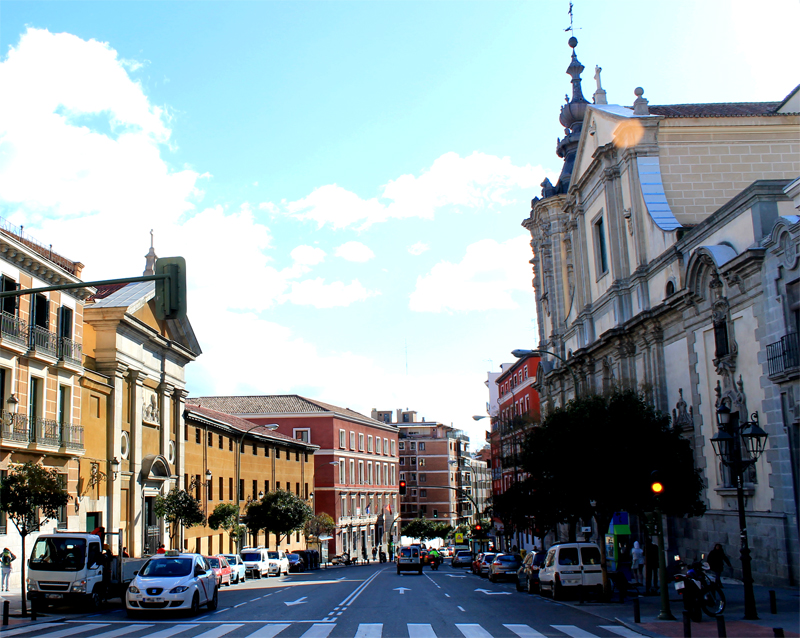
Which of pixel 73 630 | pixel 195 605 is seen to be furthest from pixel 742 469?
pixel 73 630

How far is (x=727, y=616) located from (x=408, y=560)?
1369 inches

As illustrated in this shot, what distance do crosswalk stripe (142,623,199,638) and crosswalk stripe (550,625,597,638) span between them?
25.9 ft

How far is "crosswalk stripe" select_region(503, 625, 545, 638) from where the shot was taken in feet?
51.4

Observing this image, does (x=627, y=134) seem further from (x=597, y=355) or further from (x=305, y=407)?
(x=305, y=407)

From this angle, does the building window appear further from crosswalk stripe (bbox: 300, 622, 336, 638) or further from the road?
crosswalk stripe (bbox: 300, 622, 336, 638)

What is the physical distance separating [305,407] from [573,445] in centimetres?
5963

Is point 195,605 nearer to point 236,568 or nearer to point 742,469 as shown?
point 742,469

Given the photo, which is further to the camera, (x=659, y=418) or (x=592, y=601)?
(x=659, y=418)

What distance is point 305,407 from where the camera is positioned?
277ft

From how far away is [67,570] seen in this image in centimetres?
2223

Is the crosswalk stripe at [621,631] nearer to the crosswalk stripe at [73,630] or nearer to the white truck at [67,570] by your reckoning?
the crosswalk stripe at [73,630]

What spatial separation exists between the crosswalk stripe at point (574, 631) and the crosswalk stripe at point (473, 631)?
1.57 metres

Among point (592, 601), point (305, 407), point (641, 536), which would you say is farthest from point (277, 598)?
point (305, 407)

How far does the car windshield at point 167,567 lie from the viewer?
2156 cm
